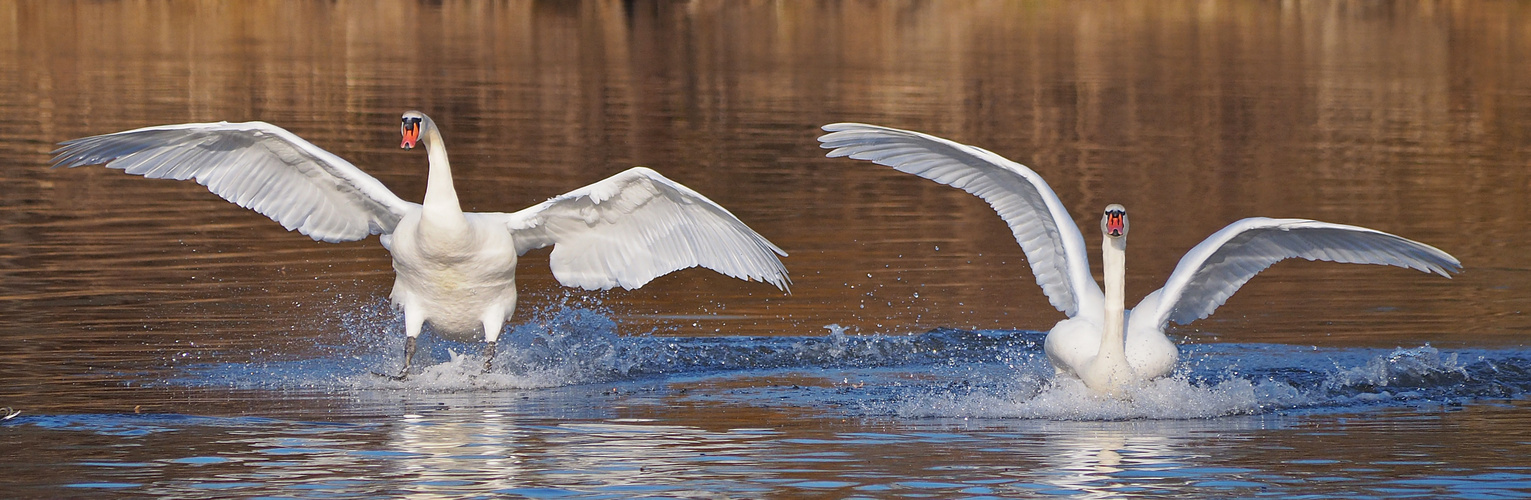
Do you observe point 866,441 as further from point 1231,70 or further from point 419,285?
point 1231,70

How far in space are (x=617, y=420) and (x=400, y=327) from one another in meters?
3.60

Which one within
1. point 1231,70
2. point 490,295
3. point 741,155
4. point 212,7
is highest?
point 212,7

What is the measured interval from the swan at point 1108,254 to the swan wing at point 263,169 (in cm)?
284

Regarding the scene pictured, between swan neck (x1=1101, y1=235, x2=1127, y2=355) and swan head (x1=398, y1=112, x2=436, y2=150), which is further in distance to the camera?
swan head (x1=398, y1=112, x2=436, y2=150)

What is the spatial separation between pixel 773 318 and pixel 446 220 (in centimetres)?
311

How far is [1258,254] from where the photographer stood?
38.6ft

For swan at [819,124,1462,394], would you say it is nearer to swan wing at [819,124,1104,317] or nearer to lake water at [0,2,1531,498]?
swan wing at [819,124,1104,317]

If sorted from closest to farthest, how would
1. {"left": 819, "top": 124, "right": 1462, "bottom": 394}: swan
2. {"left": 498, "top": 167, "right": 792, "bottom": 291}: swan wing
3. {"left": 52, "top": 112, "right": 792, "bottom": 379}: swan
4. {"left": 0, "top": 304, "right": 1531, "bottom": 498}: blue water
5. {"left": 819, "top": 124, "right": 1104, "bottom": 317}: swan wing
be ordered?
1. {"left": 0, "top": 304, "right": 1531, "bottom": 498}: blue water
2. {"left": 819, "top": 124, "right": 1462, "bottom": 394}: swan
3. {"left": 819, "top": 124, "right": 1104, "bottom": 317}: swan wing
4. {"left": 52, "top": 112, "right": 792, "bottom": 379}: swan
5. {"left": 498, "top": 167, "right": 792, "bottom": 291}: swan wing

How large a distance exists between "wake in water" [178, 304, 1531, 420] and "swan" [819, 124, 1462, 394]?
0.73 ft

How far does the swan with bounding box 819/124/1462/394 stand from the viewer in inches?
428

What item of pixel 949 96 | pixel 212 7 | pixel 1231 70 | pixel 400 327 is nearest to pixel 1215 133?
pixel 949 96

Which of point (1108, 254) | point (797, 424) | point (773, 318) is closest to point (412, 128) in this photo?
point (797, 424)

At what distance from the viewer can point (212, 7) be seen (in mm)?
53906

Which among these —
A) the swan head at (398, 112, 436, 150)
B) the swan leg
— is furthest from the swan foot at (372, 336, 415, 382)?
the swan head at (398, 112, 436, 150)
